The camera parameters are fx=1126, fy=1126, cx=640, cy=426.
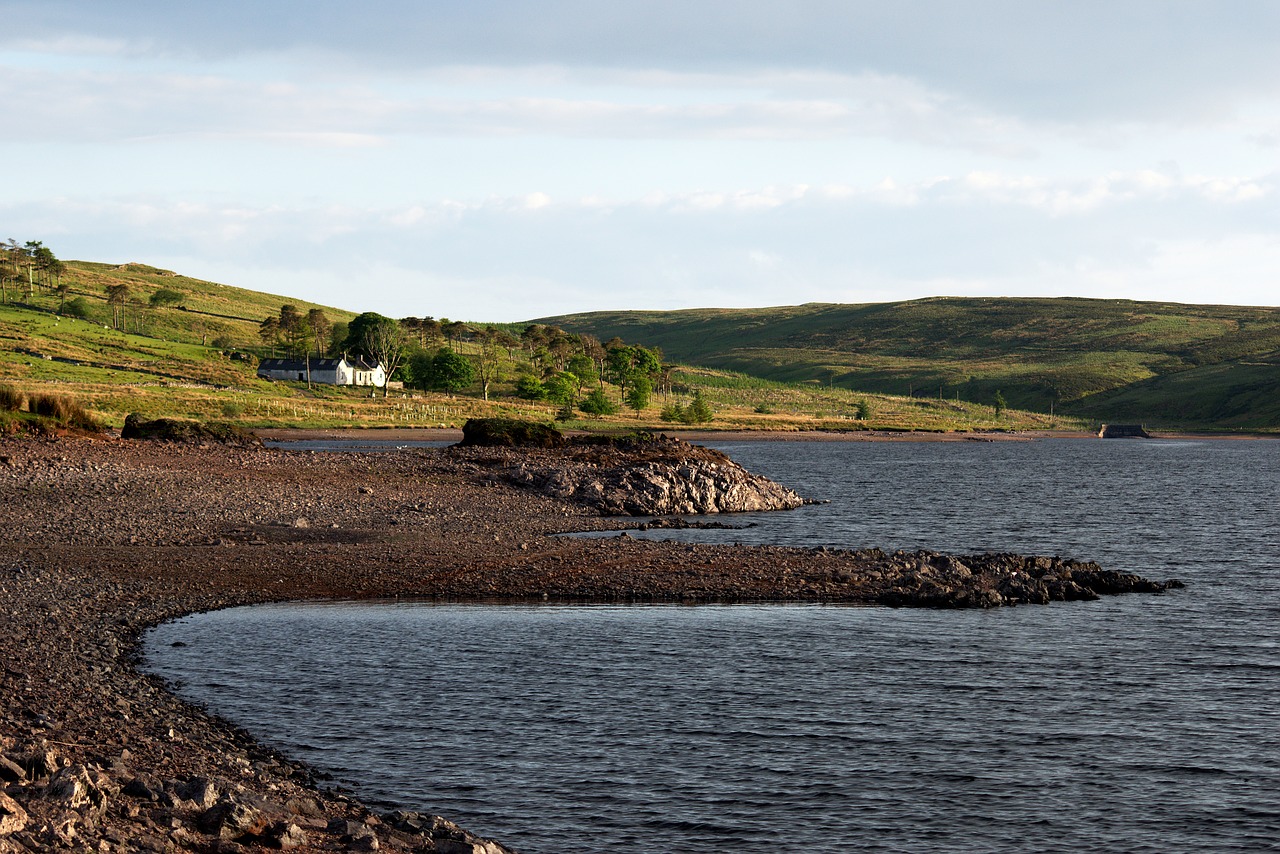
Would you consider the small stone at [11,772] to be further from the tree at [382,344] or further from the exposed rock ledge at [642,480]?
the tree at [382,344]

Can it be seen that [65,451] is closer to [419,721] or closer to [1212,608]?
[419,721]

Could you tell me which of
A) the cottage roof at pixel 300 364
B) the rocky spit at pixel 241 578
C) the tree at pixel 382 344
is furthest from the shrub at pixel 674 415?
the rocky spit at pixel 241 578

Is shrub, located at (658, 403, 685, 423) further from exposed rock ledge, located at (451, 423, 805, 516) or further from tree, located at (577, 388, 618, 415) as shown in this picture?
exposed rock ledge, located at (451, 423, 805, 516)

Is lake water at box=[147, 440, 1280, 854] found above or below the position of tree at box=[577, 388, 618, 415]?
below

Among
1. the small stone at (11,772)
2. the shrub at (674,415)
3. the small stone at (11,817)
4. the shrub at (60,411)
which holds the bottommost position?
the small stone at (11,772)

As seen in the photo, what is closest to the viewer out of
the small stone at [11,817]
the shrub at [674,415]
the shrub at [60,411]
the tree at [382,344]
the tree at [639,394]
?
the small stone at [11,817]

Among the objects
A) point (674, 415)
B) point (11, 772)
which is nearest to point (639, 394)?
point (674, 415)

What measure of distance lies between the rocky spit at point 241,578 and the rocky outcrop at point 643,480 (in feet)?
1.72

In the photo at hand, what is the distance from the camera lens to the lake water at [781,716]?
16.3 m

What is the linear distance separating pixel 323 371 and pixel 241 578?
163m

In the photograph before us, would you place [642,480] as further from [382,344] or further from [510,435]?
[382,344]

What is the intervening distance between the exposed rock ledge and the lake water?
28.1 m

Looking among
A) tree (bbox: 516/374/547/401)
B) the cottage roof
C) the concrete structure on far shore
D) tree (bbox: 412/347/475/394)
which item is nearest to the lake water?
tree (bbox: 516/374/547/401)

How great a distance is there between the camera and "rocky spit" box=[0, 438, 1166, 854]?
13.5 m
